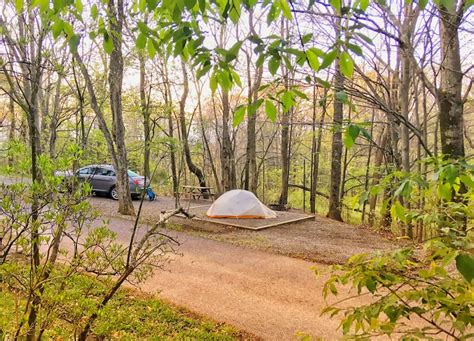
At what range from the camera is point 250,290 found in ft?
14.4

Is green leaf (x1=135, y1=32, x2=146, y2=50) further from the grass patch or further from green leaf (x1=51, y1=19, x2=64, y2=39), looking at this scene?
the grass patch

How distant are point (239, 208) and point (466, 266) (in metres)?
8.95

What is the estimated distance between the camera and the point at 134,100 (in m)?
14.3

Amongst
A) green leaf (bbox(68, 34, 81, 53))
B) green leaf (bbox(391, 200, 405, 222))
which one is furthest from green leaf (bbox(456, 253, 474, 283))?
green leaf (bbox(68, 34, 81, 53))

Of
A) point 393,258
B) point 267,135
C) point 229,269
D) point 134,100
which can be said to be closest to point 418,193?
point 393,258

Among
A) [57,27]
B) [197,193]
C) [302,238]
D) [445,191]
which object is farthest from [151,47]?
[197,193]

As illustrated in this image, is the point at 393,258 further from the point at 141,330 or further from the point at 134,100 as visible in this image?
the point at 134,100

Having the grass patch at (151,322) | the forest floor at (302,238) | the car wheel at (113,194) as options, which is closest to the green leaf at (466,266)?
the grass patch at (151,322)

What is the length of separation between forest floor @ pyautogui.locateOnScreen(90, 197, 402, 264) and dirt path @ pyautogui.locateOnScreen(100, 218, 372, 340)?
1.78 ft

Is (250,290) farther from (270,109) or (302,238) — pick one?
(270,109)

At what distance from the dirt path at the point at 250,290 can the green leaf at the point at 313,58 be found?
2.49m

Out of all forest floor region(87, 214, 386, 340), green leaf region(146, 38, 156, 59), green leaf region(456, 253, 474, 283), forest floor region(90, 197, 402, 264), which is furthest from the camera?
forest floor region(90, 197, 402, 264)

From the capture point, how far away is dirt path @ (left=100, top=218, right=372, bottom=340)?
138 inches

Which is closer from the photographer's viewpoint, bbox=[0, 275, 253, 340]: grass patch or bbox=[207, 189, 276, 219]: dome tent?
bbox=[0, 275, 253, 340]: grass patch
